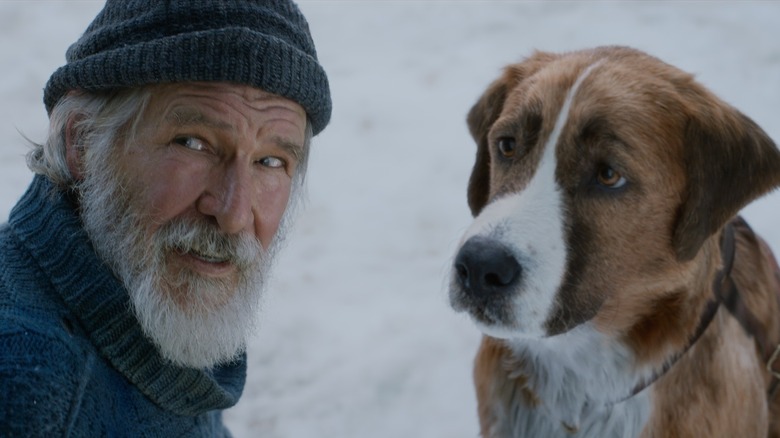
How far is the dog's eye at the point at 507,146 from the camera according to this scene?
276 centimetres

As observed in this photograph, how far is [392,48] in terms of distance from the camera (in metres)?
7.03

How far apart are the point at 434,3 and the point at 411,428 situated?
4540 millimetres

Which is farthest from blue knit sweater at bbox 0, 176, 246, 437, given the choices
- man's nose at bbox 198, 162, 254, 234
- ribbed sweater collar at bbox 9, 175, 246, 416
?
man's nose at bbox 198, 162, 254, 234

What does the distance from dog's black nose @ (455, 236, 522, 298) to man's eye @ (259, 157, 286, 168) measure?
66 cm

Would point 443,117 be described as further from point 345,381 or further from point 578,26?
point 345,381

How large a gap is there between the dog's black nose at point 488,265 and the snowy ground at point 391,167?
672 millimetres

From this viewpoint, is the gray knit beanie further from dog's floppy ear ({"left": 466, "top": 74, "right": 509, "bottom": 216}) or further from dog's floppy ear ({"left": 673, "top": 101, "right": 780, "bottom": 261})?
dog's floppy ear ({"left": 673, "top": 101, "right": 780, "bottom": 261})

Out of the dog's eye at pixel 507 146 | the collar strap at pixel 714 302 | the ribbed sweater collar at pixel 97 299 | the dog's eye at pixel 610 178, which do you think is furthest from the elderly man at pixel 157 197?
the collar strap at pixel 714 302

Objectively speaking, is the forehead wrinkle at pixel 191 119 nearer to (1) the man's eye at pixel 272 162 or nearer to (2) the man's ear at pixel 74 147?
(1) the man's eye at pixel 272 162

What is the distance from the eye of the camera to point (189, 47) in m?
2.40

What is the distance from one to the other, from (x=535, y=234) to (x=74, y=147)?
144 cm

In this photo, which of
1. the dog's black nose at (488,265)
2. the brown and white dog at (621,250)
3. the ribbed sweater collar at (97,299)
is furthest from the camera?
the brown and white dog at (621,250)

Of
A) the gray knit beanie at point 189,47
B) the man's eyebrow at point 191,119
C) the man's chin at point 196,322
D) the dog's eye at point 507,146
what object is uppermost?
the gray knit beanie at point 189,47

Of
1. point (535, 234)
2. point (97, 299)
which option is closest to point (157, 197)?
point (97, 299)
